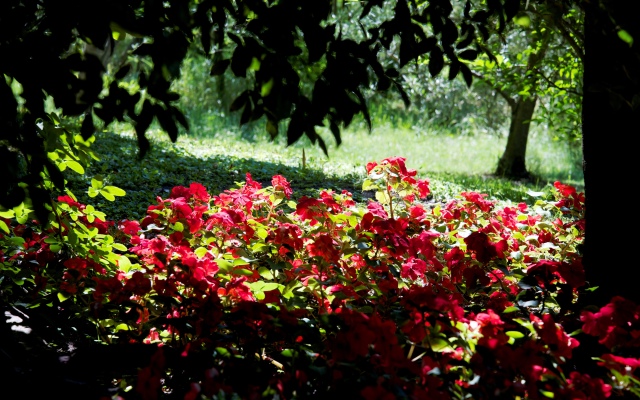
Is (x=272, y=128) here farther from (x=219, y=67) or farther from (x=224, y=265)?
(x=224, y=265)

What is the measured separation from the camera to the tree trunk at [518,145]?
37.6ft

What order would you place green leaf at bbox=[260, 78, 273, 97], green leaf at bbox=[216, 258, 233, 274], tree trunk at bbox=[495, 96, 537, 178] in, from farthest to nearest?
tree trunk at bbox=[495, 96, 537, 178]
green leaf at bbox=[216, 258, 233, 274]
green leaf at bbox=[260, 78, 273, 97]

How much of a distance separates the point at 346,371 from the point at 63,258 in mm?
1552

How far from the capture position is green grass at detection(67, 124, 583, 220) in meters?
6.89

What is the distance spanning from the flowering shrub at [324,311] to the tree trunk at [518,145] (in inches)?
310

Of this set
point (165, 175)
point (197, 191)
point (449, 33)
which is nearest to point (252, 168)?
point (165, 175)

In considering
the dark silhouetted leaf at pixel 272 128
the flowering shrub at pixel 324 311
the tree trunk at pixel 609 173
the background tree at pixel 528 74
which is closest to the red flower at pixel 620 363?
the flowering shrub at pixel 324 311

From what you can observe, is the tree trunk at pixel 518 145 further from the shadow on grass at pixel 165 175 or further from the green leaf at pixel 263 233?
the green leaf at pixel 263 233

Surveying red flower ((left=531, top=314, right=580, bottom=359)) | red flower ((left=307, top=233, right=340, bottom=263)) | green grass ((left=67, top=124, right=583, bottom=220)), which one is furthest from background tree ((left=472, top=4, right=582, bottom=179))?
red flower ((left=531, top=314, right=580, bottom=359))

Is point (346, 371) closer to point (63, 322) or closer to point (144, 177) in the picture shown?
point (63, 322)

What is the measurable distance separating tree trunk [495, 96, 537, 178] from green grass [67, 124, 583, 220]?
375 mm

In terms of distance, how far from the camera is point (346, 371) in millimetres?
2100

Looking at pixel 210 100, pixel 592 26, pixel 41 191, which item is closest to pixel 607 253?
pixel 592 26

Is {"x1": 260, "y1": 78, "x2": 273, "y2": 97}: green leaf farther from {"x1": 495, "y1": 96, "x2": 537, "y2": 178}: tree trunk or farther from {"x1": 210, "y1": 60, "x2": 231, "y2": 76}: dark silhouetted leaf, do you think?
{"x1": 495, "y1": 96, "x2": 537, "y2": 178}: tree trunk
